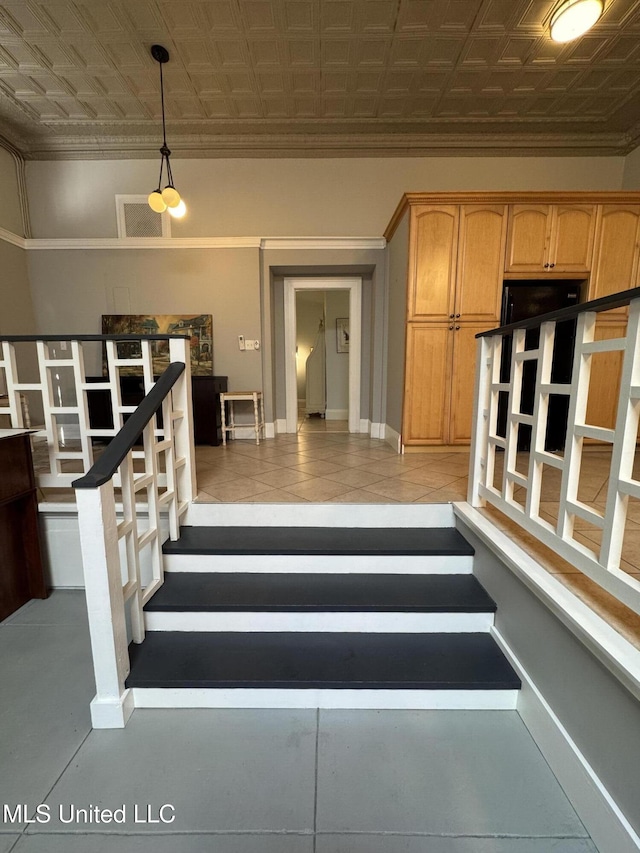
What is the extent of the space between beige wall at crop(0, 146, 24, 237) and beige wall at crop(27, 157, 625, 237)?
5.8 inches

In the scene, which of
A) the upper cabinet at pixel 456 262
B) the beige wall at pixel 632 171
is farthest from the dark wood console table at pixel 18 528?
the beige wall at pixel 632 171

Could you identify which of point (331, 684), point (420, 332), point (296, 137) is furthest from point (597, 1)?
point (331, 684)

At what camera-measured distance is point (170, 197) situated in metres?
2.88

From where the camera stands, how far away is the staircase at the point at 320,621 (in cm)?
138

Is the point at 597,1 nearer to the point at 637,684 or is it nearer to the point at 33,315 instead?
the point at 637,684

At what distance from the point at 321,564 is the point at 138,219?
430cm

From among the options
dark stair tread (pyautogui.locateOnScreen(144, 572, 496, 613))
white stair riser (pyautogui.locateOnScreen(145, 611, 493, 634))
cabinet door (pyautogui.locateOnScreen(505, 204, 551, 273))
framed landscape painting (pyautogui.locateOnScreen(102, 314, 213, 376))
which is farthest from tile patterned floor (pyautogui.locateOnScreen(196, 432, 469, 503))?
cabinet door (pyautogui.locateOnScreen(505, 204, 551, 273))

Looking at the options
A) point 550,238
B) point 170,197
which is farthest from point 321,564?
point 550,238

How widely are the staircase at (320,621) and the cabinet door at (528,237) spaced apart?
93.0 inches

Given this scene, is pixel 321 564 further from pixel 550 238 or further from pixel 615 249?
pixel 615 249

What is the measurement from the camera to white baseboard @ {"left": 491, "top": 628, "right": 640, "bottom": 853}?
0.92 meters

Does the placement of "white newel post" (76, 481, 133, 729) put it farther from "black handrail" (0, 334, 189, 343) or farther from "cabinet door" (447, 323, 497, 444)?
"cabinet door" (447, 323, 497, 444)

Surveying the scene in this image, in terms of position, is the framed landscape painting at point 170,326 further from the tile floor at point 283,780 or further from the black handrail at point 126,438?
the tile floor at point 283,780

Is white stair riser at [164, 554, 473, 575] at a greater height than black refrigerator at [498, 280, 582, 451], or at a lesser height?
lesser
